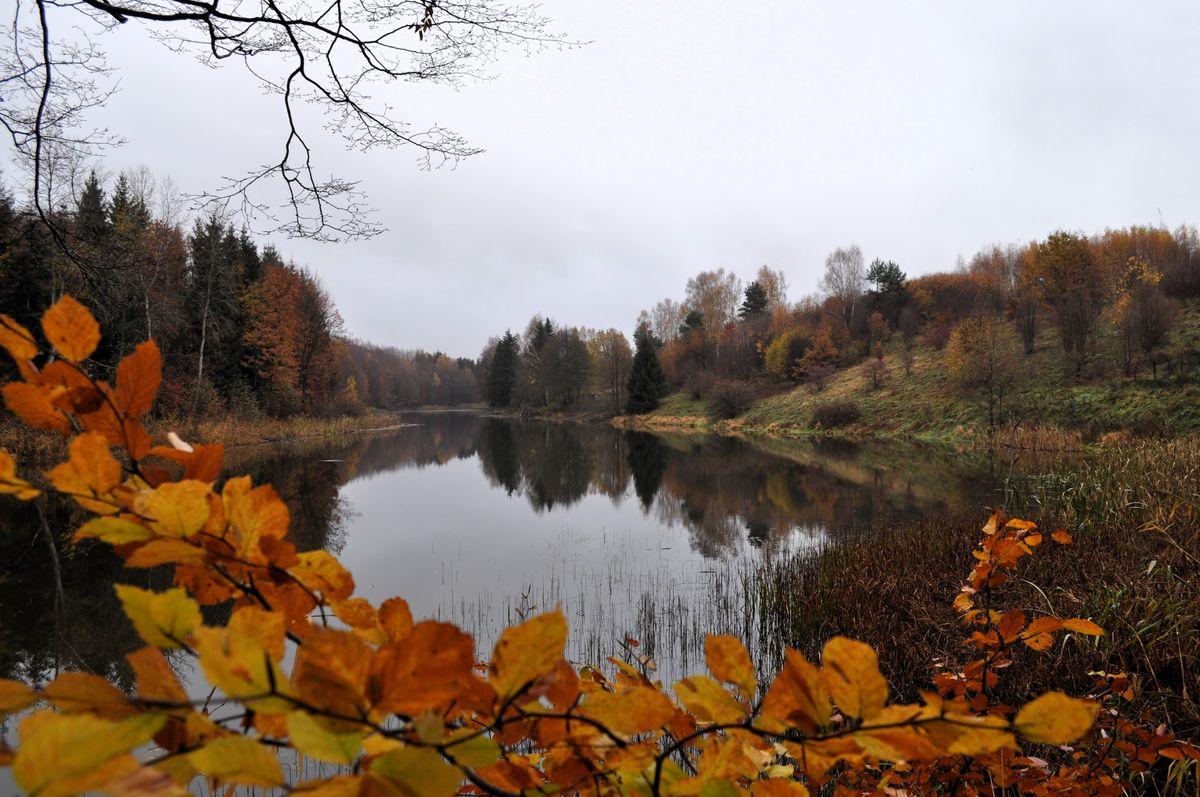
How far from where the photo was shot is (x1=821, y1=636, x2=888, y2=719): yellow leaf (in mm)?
490

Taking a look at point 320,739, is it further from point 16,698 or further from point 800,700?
point 800,700

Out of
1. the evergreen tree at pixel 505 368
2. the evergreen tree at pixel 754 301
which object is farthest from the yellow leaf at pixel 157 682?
the evergreen tree at pixel 505 368

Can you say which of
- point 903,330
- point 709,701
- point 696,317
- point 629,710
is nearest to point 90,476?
point 629,710

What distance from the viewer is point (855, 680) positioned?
1.64 feet

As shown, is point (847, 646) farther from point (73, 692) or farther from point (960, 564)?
point (960, 564)

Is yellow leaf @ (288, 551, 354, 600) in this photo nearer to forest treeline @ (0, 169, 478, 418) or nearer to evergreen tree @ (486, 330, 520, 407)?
forest treeline @ (0, 169, 478, 418)

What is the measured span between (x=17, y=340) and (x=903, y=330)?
4164 cm

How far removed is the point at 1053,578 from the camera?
15.3 ft

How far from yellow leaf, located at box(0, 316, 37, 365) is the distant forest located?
13.0 ft

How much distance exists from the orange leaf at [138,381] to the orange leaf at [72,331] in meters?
0.03

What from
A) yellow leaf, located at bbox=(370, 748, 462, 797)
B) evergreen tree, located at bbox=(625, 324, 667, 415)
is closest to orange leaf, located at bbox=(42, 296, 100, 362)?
yellow leaf, located at bbox=(370, 748, 462, 797)

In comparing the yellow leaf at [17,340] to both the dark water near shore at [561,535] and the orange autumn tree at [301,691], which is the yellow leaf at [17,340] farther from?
the dark water near shore at [561,535]

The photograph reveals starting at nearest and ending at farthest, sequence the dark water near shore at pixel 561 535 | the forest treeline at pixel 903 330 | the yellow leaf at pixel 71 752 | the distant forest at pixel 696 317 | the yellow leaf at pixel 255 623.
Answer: the yellow leaf at pixel 71 752 < the yellow leaf at pixel 255 623 < the dark water near shore at pixel 561 535 < the distant forest at pixel 696 317 < the forest treeline at pixel 903 330

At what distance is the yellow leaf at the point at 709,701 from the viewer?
23.5 inches
